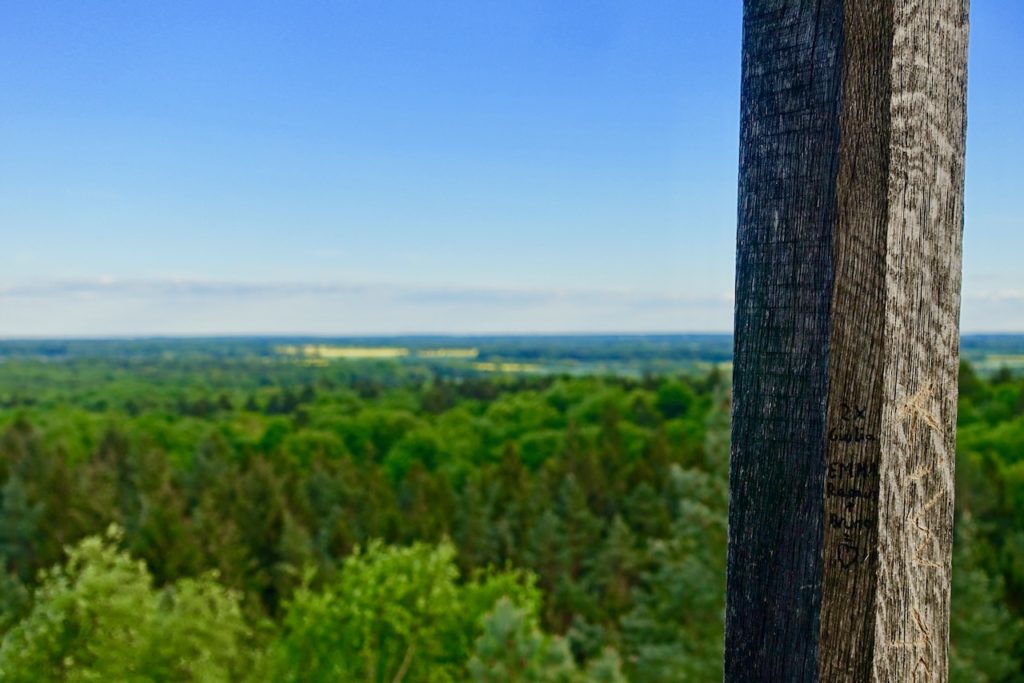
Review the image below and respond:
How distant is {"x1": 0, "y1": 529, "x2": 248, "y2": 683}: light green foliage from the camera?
17.9 m

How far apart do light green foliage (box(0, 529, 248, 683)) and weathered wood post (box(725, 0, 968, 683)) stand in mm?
18449

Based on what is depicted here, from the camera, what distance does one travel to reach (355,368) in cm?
13412

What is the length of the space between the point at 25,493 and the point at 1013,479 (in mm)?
41354

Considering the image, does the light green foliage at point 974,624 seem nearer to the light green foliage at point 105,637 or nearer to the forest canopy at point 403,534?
the forest canopy at point 403,534

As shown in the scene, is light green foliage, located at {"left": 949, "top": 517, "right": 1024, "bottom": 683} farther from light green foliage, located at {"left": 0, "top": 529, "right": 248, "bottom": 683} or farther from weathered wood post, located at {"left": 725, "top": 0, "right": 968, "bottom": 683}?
weathered wood post, located at {"left": 725, "top": 0, "right": 968, "bottom": 683}

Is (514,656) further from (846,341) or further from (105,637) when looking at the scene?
(846,341)

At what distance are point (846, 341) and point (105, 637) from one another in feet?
65.4

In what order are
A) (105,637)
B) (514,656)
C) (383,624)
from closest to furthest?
(514,656) < (105,637) < (383,624)

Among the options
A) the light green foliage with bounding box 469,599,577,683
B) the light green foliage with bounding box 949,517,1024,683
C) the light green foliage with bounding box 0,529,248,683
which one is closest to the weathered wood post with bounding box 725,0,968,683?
the light green foliage with bounding box 469,599,577,683

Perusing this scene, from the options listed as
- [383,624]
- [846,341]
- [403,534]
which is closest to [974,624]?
[383,624]

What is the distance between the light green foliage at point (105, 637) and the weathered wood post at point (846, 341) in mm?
18449

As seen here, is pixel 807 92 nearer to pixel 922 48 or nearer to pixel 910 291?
pixel 922 48

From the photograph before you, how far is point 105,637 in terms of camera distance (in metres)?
18.3

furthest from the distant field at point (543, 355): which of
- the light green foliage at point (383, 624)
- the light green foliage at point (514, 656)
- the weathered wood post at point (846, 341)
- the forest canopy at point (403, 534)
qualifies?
the weathered wood post at point (846, 341)
